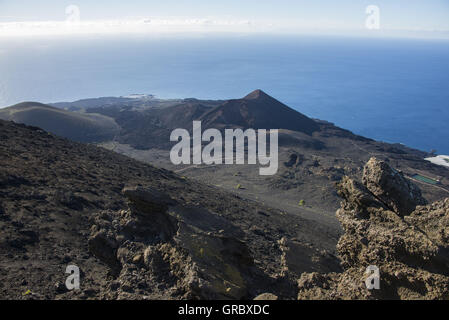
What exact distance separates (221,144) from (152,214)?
40272 millimetres

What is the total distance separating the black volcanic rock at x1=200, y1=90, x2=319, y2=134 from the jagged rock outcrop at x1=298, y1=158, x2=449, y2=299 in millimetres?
48652

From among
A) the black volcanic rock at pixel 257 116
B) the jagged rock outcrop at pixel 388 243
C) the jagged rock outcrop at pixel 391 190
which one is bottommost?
the black volcanic rock at pixel 257 116

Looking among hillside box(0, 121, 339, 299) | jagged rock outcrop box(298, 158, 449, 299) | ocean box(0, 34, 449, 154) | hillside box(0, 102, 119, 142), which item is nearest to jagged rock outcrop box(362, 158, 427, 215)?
jagged rock outcrop box(298, 158, 449, 299)

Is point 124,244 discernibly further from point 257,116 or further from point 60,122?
point 60,122

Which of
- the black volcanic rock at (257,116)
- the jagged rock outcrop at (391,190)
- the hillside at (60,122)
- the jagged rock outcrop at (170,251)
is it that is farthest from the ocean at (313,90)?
the jagged rock outcrop at (170,251)

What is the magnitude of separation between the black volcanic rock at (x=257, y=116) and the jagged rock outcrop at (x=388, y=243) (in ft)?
160

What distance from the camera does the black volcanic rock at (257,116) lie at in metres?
58.7

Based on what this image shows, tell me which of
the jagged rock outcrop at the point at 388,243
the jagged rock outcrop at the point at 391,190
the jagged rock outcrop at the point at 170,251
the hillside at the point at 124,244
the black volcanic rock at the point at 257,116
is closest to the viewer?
the jagged rock outcrop at the point at 388,243

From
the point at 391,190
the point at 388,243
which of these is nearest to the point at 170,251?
the point at 388,243

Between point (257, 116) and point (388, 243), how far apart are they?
179ft

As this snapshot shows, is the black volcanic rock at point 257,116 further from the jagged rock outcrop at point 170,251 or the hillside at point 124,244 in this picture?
the jagged rock outcrop at point 170,251

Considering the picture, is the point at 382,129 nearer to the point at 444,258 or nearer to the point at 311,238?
the point at 311,238

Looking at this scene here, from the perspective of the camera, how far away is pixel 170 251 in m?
7.18

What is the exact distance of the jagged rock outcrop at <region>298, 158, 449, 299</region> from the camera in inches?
231
